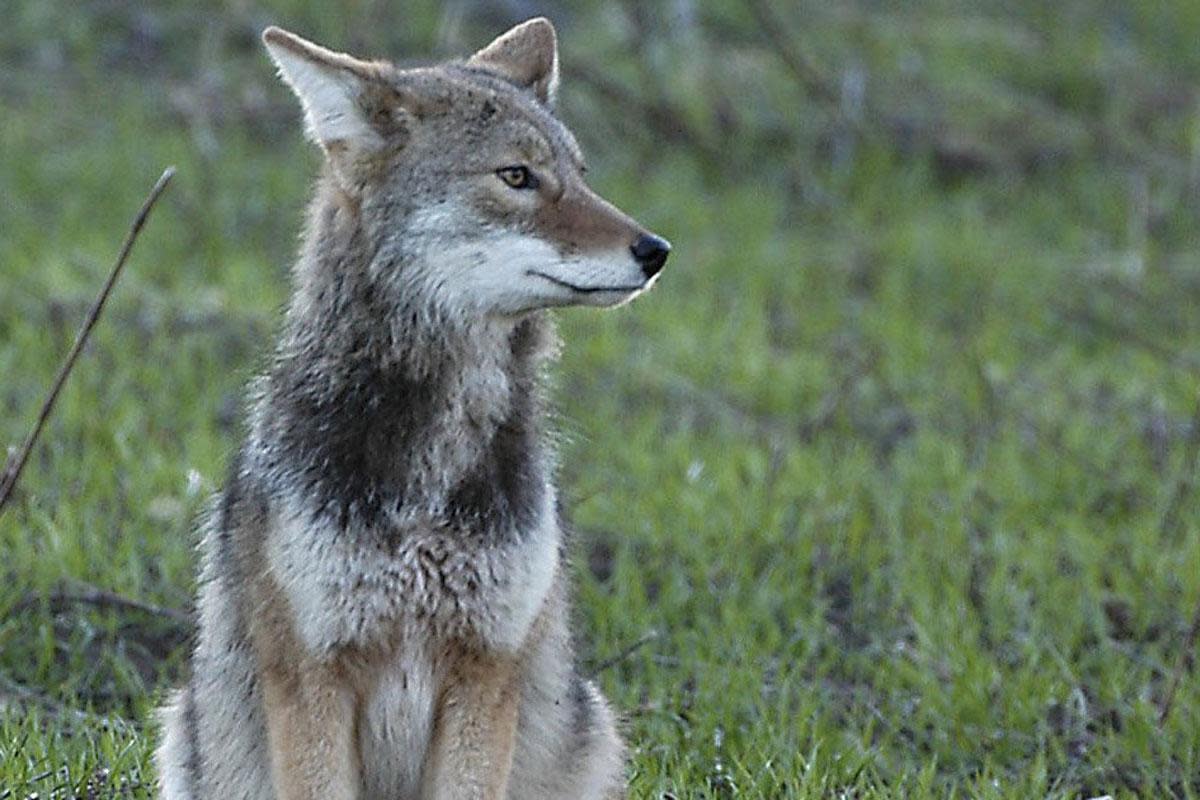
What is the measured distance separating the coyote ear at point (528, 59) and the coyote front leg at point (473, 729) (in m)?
1.55

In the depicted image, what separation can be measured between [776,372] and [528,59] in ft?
14.8

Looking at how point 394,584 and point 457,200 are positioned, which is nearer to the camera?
point 394,584

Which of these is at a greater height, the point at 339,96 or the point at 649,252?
the point at 339,96

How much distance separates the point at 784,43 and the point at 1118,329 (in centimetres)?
330

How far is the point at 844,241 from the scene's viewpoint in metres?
11.8

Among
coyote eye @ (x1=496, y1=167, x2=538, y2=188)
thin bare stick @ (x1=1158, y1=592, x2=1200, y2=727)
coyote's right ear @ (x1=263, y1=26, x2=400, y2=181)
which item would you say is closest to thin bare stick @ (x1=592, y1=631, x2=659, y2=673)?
thin bare stick @ (x1=1158, y1=592, x2=1200, y2=727)

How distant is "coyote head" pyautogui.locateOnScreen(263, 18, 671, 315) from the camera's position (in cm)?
483

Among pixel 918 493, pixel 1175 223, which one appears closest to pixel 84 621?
pixel 918 493

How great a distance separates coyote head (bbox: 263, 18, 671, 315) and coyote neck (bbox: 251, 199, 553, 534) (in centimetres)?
8

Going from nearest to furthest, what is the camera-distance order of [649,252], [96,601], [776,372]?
[649,252], [96,601], [776,372]

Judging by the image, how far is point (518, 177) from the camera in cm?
492

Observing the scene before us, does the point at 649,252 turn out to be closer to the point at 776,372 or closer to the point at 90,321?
the point at 90,321

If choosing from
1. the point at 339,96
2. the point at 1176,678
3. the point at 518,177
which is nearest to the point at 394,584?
the point at 518,177

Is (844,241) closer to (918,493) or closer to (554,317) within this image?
(918,493)
